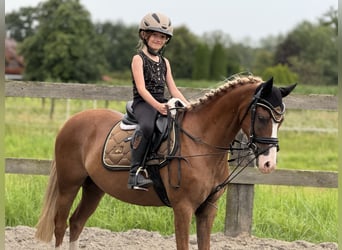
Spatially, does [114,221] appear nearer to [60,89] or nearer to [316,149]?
[60,89]

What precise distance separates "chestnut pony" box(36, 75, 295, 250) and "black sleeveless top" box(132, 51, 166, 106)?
0.29 m

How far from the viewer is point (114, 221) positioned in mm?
6336

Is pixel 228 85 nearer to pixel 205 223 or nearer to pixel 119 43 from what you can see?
pixel 205 223

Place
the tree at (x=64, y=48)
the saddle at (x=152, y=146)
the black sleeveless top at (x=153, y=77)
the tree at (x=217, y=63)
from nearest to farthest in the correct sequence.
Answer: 1. the saddle at (x=152, y=146)
2. the black sleeveless top at (x=153, y=77)
3. the tree at (x=64, y=48)
4. the tree at (x=217, y=63)

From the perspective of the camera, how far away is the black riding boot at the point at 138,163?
407cm

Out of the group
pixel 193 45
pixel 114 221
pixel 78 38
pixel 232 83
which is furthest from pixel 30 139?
pixel 193 45

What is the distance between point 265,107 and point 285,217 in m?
2.94

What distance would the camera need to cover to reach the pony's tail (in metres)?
A: 5.21

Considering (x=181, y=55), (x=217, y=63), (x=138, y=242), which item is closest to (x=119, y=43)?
(x=181, y=55)

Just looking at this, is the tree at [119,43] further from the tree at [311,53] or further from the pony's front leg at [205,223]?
the pony's front leg at [205,223]

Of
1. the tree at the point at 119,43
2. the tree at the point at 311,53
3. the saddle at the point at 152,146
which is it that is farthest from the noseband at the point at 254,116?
the tree at the point at 119,43

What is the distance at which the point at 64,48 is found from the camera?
178 feet

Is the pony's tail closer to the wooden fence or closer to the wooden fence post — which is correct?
the wooden fence

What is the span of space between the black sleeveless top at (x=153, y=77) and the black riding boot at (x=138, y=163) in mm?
343
